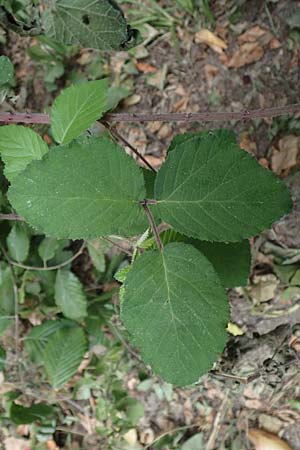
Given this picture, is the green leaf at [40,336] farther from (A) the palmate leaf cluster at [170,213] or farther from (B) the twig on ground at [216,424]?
(A) the palmate leaf cluster at [170,213]

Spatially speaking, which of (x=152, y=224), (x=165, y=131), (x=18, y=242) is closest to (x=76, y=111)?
(x=152, y=224)

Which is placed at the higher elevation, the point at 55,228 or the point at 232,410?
the point at 55,228

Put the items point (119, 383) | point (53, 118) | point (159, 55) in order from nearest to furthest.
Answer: point (53, 118) → point (119, 383) → point (159, 55)

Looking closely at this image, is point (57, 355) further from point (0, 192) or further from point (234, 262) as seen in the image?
point (234, 262)

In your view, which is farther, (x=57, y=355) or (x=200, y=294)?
(x=57, y=355)

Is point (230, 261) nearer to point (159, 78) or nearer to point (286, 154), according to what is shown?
point (286, 154)

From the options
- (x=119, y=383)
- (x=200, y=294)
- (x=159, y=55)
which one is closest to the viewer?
(x=200, y=294)

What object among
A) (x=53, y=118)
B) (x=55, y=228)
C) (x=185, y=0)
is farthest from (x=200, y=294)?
(x=185, y=0)

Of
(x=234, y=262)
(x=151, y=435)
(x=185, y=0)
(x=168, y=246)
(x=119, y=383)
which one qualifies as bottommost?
(x=151, y=435)

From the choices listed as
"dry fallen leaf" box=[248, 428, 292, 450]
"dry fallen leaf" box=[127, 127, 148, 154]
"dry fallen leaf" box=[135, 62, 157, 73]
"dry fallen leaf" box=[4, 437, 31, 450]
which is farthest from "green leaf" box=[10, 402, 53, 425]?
"dry fallen leaf" box=[135, 62, 157, 73]
